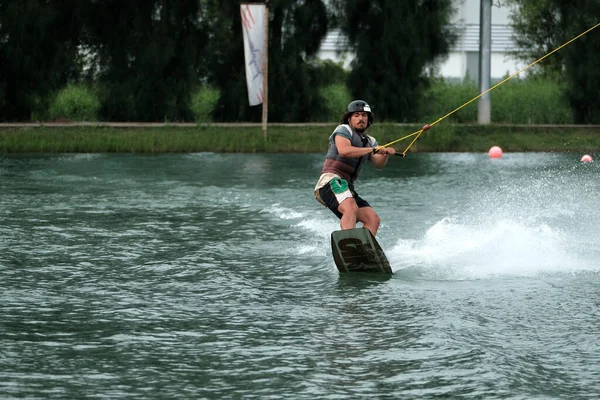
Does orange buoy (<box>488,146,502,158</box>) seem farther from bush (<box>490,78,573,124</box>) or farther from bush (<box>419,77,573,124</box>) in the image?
bush (<box>490,78,573,124</box>)

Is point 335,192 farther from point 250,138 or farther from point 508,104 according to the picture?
point 508,104

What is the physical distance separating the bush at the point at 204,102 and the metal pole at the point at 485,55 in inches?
246

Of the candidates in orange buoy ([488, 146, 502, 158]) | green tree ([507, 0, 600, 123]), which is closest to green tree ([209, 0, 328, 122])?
green tree ([507, 0, 600, 123])

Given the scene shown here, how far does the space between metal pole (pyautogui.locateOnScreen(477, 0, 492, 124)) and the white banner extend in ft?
16.5

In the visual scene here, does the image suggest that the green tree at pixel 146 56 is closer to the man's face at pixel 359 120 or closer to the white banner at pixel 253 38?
the white banner at pixel 253 38

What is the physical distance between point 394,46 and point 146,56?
5614 millimetres

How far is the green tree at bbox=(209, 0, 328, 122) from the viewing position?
30.7m

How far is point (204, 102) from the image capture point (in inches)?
1280

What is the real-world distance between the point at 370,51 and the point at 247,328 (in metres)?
22.3

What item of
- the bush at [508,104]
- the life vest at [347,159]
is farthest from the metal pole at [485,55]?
the life vest at [347,159]

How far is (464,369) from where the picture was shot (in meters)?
7.53

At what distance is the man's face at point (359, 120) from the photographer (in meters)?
11.5

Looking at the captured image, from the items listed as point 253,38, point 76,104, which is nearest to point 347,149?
point 253,38

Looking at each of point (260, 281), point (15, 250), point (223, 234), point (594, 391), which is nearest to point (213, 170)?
point (223, 234)
